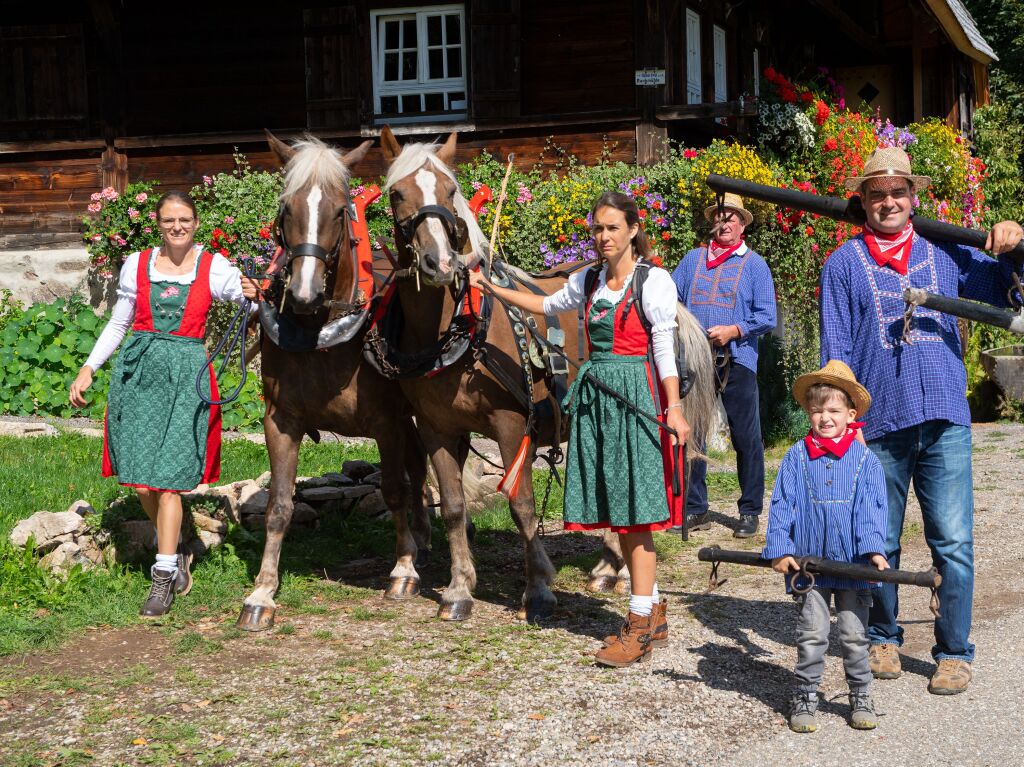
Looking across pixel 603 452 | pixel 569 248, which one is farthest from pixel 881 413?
pixel 569 248

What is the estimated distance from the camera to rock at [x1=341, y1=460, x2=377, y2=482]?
768 cm

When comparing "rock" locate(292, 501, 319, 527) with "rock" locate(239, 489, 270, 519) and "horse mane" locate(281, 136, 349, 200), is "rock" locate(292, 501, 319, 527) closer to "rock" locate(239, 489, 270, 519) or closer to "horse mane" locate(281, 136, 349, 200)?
"rock" locate(239, 489, 270, 519)

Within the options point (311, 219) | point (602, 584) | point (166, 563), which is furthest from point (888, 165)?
point (166, 563)

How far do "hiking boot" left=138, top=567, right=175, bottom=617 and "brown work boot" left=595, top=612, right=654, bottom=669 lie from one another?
2114 millimetres

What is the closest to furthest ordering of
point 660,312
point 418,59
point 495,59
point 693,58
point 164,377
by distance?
point 660,312 < point 164,377 < point 495,59 < point 418,59 < point 693,58

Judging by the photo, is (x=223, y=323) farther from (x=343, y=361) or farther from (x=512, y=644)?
(x=512, y=644)

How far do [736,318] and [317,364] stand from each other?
3044 millimetres

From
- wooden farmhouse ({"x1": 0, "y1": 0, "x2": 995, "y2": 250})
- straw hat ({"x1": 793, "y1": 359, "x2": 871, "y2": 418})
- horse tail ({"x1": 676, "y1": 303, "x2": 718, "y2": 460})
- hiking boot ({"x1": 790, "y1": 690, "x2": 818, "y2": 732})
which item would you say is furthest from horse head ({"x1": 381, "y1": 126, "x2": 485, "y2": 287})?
wooden farmhouse ({"x1": 0, "y1": 0, "x2": 995, "y2": 250})

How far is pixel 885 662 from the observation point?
14.9 ft

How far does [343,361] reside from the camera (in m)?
5.52

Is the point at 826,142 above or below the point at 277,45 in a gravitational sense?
below

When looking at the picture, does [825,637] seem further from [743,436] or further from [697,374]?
[743,436]

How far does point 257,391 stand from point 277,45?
4244 mm

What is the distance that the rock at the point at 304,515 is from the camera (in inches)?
277
